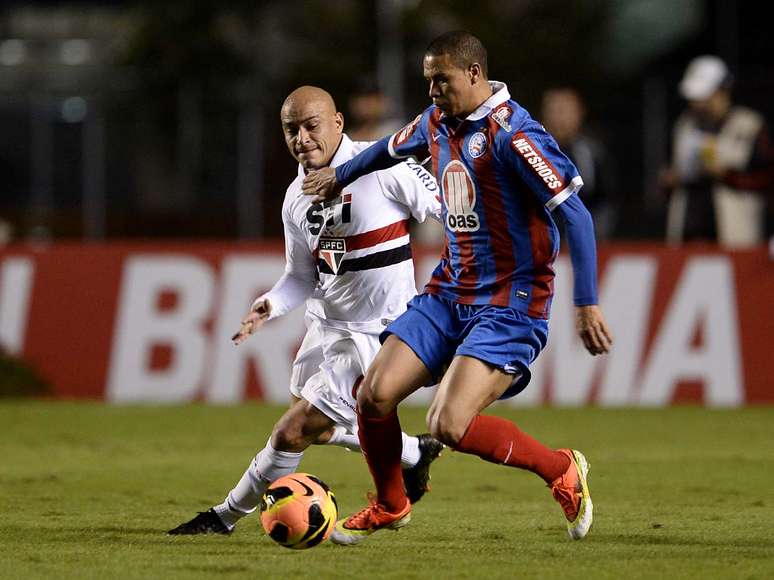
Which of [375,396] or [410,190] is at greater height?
[410,190]

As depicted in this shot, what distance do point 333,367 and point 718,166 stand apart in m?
7.01

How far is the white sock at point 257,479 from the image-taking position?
7.06 meters

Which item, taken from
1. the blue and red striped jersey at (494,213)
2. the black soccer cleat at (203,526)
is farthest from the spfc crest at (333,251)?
the black soccer cleat at (203,526)

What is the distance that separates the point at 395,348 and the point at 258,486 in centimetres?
94

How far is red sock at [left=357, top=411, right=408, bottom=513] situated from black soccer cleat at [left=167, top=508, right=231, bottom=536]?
0.76m

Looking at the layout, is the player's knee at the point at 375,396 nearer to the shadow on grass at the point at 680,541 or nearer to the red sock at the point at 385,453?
the red sock at the point at 385,453

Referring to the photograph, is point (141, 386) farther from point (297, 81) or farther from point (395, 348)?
point (297, 81)

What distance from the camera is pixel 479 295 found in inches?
267

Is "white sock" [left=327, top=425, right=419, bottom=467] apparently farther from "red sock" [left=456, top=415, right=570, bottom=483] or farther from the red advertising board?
the red advertising board

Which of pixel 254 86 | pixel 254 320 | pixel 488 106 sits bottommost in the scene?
pixel 254 320

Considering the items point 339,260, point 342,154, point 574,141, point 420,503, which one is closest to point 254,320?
point 339,260

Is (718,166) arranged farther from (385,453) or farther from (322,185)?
(385,453)

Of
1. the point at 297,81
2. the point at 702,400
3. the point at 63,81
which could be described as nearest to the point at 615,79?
the point at 297,81

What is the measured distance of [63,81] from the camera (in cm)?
3012
